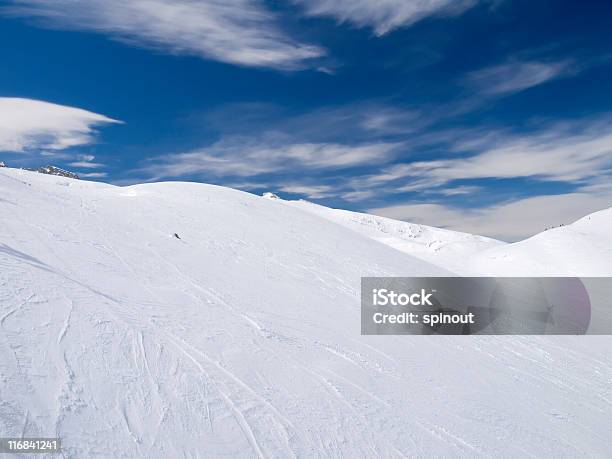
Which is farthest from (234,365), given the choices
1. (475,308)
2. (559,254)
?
(559,254)

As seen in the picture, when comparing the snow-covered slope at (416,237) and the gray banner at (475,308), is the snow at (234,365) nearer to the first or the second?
the gray banner at (475,308)

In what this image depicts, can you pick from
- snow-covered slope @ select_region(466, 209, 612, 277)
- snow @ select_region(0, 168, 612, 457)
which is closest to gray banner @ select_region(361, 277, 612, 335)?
snow @ select_region(0, 168, 612, 457)

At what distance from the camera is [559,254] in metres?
33.2

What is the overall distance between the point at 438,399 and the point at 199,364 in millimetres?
4844

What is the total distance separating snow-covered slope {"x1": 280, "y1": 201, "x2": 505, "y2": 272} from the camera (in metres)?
44.9

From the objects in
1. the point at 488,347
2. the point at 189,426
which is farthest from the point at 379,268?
the point at 189,426

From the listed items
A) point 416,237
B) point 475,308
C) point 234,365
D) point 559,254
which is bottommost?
point 234,365

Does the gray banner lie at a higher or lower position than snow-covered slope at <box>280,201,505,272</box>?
lower

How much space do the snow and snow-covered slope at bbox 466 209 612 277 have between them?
17.2 meters

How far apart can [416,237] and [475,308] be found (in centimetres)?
5176

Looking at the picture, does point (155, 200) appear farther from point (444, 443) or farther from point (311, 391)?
point (444, 443)

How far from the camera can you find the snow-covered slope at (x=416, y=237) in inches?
1768

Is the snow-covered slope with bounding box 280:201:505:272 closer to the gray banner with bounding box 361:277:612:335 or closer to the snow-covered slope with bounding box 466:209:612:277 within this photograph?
the snow-covered slope with bounding box 466:209:612:277

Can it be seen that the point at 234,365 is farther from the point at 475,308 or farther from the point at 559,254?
the point at 559,254
